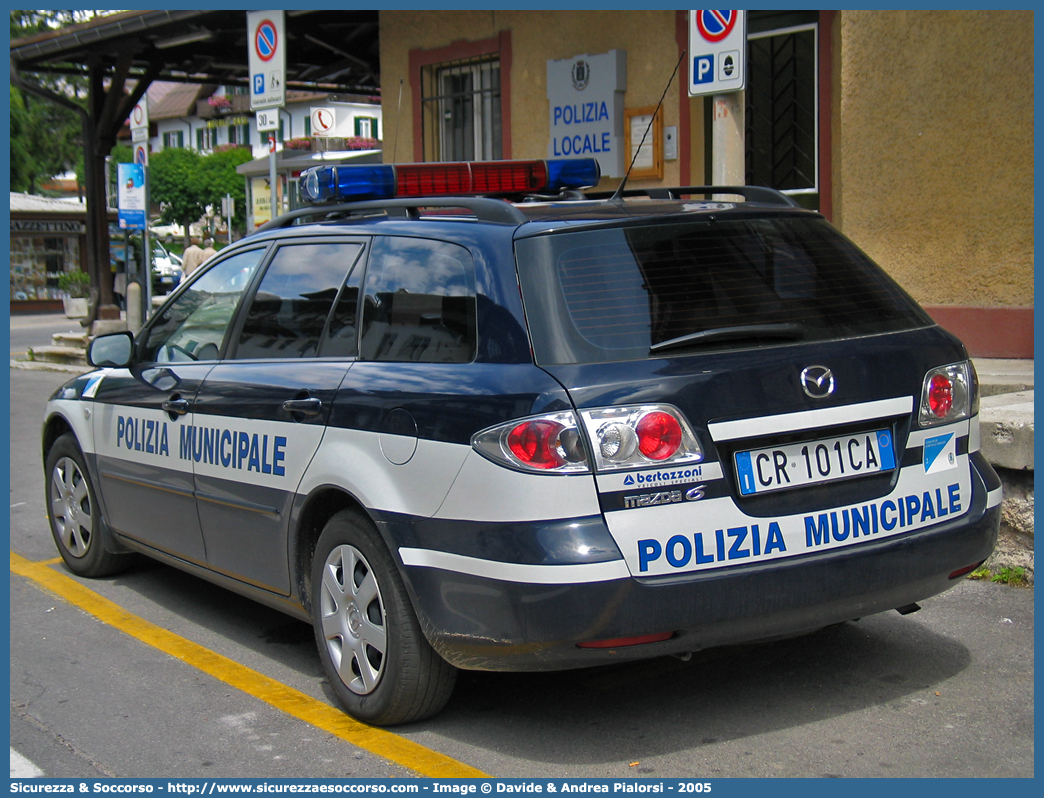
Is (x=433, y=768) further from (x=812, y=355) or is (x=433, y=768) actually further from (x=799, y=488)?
(x=812, y=355)

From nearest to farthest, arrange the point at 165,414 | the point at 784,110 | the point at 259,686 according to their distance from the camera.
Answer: the point at 259,686 → the point at 165,414 → the point at 784,110

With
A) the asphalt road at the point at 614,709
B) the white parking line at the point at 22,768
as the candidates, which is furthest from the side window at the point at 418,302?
the white parking line at the point at 22,768

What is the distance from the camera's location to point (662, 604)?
3.19m

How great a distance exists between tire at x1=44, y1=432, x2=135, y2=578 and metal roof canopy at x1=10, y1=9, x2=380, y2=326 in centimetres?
885

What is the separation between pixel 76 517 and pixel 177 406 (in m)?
1.42

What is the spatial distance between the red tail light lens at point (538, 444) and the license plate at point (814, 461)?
0.53 meters

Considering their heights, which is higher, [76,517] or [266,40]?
[266,40]

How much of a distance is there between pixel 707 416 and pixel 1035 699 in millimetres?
1598

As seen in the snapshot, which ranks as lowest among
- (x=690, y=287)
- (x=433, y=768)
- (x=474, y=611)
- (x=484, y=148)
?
(x=433, y=768)

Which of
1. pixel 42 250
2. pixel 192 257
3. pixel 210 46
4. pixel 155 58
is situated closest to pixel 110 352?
pixel 210 46

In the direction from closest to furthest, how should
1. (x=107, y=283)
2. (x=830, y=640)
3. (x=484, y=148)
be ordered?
(x=830, y=640)
(x=484, y=148)
(x=107, y=283)

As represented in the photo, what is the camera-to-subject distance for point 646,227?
3.60 m

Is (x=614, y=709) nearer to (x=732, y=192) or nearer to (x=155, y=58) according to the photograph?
(x=732, y=192)
